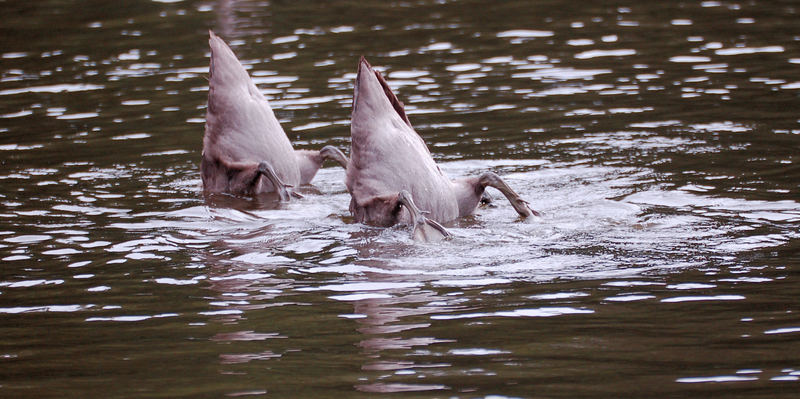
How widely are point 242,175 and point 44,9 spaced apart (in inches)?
600

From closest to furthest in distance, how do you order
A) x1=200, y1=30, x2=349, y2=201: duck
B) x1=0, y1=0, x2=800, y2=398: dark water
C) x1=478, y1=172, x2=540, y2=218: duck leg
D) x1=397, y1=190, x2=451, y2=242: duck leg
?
1. x1=0, y1=0, x2=800, y2=398: dark water
2. x1=397, y1=190, x2=451, y2=242: duck leg
3. x1=478, y1=172, x2=540, y2=218: duck leg
4. x1=200, y1=30, x2=349, y2=201: duck

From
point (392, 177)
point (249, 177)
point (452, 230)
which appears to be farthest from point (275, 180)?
point (452, 230)

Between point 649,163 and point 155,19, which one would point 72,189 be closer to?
point 649,163

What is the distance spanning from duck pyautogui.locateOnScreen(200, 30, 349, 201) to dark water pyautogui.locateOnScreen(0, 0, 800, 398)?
273 mm

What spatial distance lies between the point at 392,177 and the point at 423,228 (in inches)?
31.8

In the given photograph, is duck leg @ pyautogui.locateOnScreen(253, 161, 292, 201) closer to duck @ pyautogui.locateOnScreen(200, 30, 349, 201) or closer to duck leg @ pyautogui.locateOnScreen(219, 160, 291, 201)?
duck leg @ pyautogui.locateOnScreen(219, 160, 291, 201)

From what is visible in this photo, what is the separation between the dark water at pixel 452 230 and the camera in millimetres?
5738

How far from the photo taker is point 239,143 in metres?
11.0

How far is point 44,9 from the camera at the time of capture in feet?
80.2

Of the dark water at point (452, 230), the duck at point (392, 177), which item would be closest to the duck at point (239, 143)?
the dark water at point (452, 230)

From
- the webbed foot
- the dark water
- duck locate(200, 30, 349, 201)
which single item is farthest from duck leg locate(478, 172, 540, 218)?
duck locate(200, 30, 349, 201)

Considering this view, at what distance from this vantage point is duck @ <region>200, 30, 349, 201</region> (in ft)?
36.2

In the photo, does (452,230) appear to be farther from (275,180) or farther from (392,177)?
(275,180)

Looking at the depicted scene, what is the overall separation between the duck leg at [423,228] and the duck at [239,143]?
2.66 m
